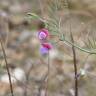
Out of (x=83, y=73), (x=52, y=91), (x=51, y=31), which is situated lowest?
(x=52, y=91)

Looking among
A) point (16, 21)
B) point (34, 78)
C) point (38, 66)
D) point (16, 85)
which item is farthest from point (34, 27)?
point (16, 85)

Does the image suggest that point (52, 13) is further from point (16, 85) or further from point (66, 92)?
point (16, 85)

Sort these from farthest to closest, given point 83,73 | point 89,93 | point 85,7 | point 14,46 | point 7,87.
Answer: point 85,7 < point 14,46 < point 7,87 < point 89,93 < point 83,73

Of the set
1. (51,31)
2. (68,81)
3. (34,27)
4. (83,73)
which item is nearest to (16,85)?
(68,81)

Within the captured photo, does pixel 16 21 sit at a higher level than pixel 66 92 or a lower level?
higher

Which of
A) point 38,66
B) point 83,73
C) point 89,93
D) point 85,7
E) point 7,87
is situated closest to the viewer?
point 83,73

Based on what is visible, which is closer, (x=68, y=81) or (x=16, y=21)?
(x=68, y=81)

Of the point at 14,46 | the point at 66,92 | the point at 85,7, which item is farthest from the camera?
the point at 85,7
